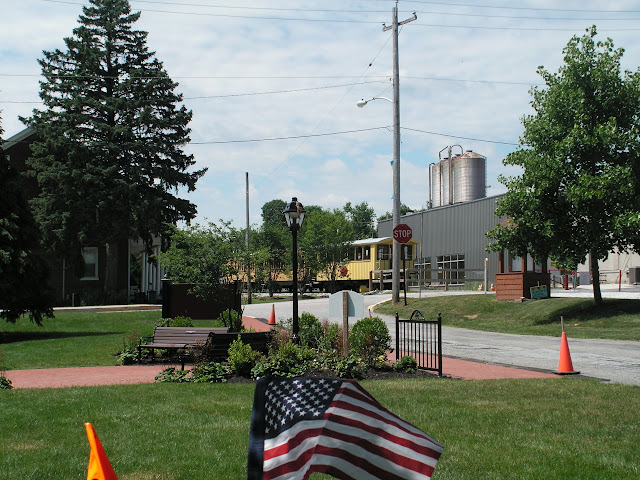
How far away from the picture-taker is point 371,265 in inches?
1853

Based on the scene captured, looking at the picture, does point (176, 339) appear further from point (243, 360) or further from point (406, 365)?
point (406, 365)

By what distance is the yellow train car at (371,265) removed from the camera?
148ft

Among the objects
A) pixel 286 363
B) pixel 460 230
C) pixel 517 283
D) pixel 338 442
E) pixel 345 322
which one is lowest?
pixel 286 363

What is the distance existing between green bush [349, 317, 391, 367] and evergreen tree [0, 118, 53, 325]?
34.8ft

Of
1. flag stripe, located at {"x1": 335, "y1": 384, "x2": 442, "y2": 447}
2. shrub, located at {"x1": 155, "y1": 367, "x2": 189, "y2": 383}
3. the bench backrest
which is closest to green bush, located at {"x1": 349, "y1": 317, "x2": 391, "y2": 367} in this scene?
shrub, located at {"x1": 155, "y1": 367, "x2": 189, "y2": 383}

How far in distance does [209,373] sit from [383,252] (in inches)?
1410

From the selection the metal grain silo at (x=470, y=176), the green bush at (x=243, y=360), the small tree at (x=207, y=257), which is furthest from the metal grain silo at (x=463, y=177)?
the green bush at (x=243, y=360)

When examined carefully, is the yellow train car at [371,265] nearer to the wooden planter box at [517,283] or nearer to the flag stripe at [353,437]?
the wooden planter box at [517,283]

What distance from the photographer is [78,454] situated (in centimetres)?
577

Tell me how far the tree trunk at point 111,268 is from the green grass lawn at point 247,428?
85.4 feet

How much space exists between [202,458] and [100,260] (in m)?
32.8

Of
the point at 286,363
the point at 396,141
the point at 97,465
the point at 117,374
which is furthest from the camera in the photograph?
the point at 396,141

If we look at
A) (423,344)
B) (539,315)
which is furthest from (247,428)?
(539,315)

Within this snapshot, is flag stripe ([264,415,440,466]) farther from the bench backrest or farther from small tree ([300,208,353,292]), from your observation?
small tree ([300,208,353,292])
